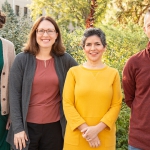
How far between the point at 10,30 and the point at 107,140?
721 centimetres

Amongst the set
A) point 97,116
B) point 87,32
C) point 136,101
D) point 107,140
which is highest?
point 87,32

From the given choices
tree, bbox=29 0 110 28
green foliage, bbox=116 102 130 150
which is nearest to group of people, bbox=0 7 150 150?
green foliage, bbox=116 102 130 150

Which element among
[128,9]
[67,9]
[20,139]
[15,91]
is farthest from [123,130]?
[67,9]

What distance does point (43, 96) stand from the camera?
3.68 metres

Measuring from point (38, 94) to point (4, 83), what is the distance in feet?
1.57

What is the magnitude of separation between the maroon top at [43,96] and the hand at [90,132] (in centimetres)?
56

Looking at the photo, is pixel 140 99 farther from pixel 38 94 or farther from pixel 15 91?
pixel 15 91

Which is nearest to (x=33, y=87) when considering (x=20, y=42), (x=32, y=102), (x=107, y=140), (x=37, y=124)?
(x=32, y=102)

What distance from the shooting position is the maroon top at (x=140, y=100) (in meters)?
3.12

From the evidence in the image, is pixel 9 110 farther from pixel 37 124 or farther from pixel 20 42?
pixel 20 42

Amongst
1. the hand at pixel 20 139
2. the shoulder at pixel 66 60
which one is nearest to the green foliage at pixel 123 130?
the shoulder at pixel 66 60

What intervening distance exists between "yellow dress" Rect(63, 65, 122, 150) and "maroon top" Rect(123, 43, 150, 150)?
26 cm

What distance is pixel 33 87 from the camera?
12.1 feet

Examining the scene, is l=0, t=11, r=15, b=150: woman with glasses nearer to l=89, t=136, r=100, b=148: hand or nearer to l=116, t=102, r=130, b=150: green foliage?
l=89, t=136, r=100, b=148: hand
